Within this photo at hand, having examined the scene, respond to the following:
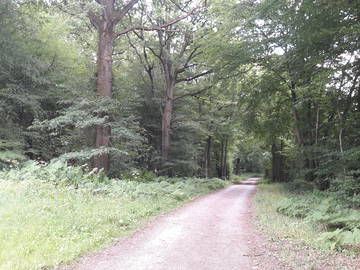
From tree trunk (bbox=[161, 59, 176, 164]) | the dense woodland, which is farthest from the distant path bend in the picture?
tree trunk (bbox=[161, 59, 176, 164])

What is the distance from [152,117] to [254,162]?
46.7m

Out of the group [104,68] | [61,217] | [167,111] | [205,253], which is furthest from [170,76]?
[205,253]

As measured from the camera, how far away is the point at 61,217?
616 cm

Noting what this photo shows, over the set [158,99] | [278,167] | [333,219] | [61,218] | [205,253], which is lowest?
[205,253]

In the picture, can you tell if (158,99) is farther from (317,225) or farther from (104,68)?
(317,225)

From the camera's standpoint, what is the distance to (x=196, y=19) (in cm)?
1739

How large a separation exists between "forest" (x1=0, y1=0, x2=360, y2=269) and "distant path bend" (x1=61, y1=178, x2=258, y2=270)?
566 mm

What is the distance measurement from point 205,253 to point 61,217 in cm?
329

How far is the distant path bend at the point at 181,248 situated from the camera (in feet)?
14.6

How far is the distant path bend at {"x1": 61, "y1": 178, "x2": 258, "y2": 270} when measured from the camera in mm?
4461

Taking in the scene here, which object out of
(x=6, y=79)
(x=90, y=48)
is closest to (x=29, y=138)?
(x=6, y=79)

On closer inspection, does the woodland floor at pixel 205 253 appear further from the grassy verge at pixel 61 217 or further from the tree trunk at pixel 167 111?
the tree trunk at pixel 167 111

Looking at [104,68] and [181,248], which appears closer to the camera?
[181,248]

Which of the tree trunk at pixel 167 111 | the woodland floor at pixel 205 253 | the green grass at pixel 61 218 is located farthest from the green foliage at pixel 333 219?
the tree trunk at pixel 167 111
